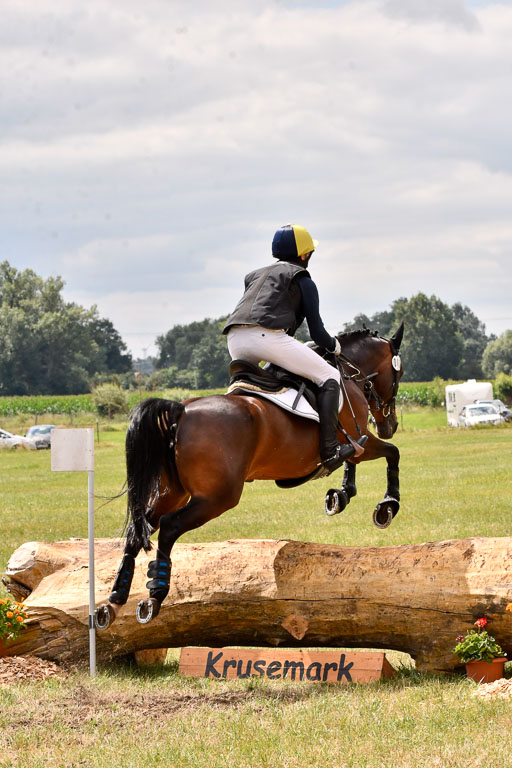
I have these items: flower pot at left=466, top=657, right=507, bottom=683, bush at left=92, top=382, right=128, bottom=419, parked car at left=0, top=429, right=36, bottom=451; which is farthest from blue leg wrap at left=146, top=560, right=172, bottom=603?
bush at left=92, top=382, right=128, bottom=419

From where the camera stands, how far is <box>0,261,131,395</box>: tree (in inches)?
3447

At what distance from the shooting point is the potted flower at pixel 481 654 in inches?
217

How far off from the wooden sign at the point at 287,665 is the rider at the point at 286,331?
4.31ft

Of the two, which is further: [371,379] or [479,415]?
[479,415]

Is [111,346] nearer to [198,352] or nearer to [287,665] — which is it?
[198,352]

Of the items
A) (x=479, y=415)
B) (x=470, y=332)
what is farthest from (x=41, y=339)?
(x=470, y=332)

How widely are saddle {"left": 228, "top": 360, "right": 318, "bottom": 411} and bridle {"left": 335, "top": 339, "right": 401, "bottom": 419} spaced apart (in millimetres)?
485

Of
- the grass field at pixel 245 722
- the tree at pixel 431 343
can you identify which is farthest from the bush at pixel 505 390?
the grass field at pixel 245 722

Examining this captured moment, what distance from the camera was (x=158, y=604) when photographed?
214 inches

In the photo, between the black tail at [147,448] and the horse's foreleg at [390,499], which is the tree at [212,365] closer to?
the horse's foreleg at [390,499]

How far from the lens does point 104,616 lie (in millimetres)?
5887

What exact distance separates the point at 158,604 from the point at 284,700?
96cm

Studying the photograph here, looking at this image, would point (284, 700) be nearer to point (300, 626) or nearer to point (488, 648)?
point (300, 626)

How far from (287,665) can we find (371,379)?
2439mm
